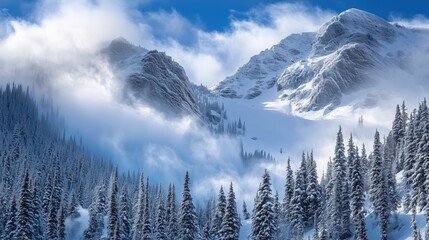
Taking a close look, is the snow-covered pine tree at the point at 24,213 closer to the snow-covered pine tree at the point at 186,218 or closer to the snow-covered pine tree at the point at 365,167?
the snow-covered pine tree at the point at 186,218

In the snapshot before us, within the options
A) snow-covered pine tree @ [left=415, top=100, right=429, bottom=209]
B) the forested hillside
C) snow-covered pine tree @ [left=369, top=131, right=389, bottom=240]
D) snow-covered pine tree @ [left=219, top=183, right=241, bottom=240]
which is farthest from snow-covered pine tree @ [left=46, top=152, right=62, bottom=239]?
snow-covered pine tree @ [left=415, top=100, right=429, bottom=209]

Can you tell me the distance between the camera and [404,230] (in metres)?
88.0

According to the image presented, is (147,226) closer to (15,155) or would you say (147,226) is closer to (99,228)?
(99,228)

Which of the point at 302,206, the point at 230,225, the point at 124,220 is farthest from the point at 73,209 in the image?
the point at 230,225

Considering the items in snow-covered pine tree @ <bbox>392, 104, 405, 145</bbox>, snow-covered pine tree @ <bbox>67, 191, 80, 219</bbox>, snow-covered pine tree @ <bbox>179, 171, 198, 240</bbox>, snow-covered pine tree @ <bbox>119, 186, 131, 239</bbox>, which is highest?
snow-covered pine tree @ <bbox>392, 104, 405, 145</bbox>

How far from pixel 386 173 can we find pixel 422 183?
12.2m

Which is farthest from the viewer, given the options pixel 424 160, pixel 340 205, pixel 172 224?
pixel 172 224

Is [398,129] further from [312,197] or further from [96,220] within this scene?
[96,220]

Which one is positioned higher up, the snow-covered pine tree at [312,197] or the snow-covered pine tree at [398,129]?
the snow-covered pine tree at [398,129]

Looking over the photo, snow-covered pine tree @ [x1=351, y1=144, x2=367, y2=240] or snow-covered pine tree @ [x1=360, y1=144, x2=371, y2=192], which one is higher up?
snow-covered pine tree @ [x1=360, y1=144, x2=371, y2=192]

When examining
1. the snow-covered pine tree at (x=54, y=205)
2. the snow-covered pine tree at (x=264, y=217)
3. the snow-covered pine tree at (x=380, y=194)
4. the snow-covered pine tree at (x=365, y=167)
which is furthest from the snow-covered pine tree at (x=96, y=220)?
the snow-covered pine tree at (x=380, y=194)

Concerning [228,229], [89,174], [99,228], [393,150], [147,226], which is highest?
[89,174]

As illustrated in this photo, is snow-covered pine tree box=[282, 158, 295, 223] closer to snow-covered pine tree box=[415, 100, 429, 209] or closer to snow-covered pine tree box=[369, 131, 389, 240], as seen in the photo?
snow-covered pine tree box=[369, 131, 389, 240]

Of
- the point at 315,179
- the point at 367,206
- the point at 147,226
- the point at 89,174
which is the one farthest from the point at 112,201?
the point at 89,174
